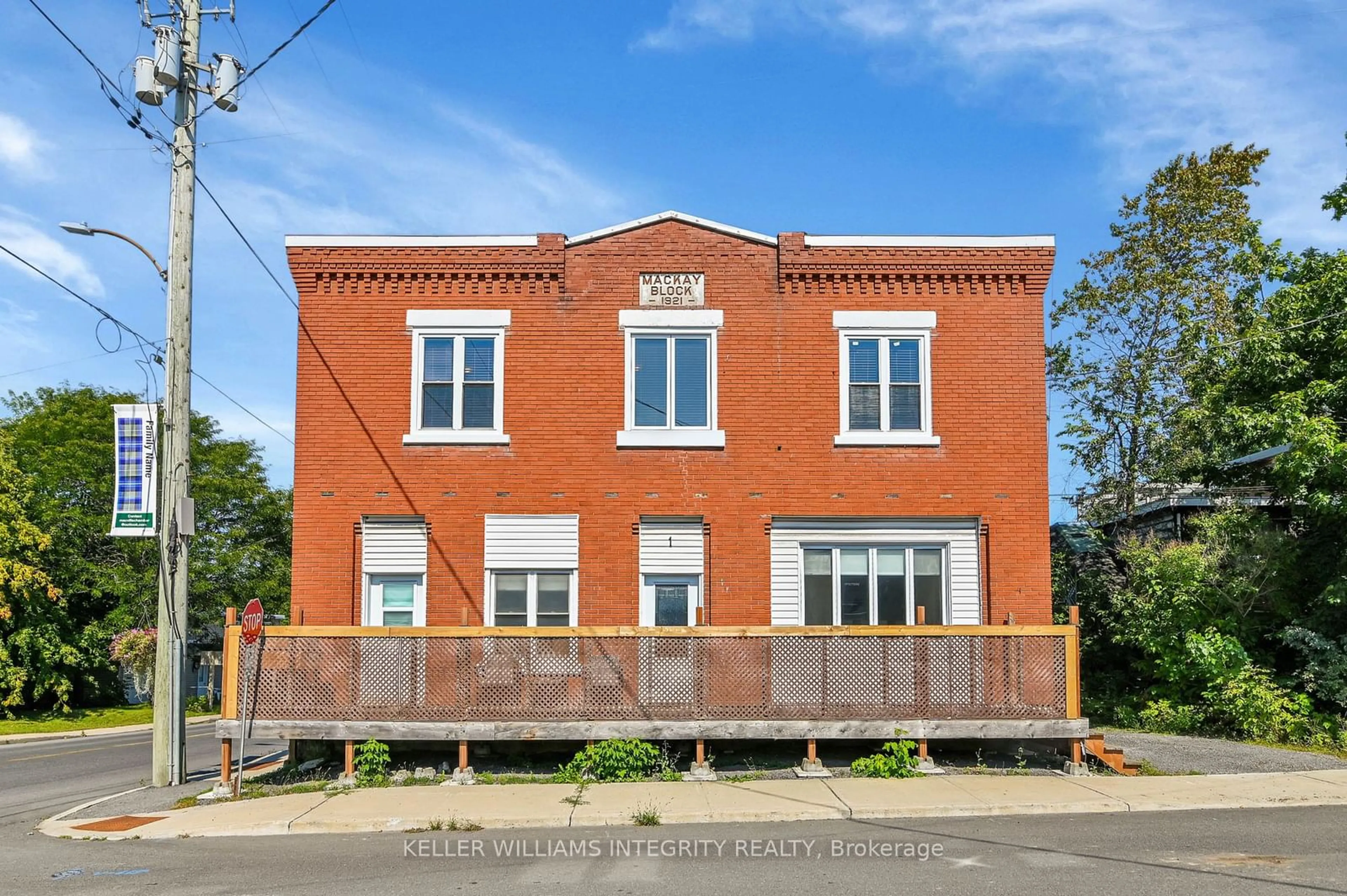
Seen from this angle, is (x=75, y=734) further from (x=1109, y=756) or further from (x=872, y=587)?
(x=1109, y=756)

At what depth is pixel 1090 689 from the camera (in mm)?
21172

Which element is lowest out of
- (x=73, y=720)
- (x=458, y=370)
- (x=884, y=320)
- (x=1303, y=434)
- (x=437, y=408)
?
(x=73, y=720)

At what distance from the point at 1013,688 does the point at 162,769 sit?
35.0 feet

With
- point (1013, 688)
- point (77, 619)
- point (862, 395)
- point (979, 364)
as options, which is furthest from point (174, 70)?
point (77, 619)

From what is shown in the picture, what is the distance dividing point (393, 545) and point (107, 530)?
852 inches

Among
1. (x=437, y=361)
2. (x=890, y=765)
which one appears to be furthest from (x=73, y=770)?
(x=890, y=765)

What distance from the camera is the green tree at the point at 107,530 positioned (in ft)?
105

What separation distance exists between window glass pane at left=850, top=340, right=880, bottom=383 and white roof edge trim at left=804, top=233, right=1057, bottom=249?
1.46 meters

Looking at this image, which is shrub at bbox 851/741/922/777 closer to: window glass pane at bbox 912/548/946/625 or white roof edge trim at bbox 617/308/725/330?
window glass pane at bbox 912/548/946/625

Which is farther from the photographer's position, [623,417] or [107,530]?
[107,530]

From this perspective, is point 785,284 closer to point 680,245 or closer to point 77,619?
point 680,245

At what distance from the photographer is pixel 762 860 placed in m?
9.52

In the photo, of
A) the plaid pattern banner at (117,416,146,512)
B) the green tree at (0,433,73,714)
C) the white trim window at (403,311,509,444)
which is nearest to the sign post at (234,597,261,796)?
the plaid pattern banner at (117,416,146,512)

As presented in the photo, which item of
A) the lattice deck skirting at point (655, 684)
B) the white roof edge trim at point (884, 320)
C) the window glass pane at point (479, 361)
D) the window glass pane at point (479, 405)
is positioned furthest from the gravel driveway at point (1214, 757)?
the window glass pane at point (479, 361)
